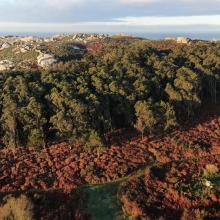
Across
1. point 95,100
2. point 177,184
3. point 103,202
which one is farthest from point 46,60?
point 177,184

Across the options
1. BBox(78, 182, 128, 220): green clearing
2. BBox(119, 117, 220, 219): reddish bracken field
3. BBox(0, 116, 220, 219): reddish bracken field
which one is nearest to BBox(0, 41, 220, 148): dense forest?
BBox(0, 116, 220, 219): reddish bracken field

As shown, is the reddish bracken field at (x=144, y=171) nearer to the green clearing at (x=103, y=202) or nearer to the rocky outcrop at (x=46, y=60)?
the green clearing at (x=103, y=202)

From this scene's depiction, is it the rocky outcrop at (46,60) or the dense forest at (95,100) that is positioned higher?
the rocky outcrop at (46,60)

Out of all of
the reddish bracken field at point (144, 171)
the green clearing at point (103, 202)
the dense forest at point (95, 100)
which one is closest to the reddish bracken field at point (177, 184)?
the reddish bracken field at point (144, 171)

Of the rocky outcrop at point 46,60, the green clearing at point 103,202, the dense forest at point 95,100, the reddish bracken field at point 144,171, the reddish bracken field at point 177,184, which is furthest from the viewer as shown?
the rocky outcrop at point 46,60

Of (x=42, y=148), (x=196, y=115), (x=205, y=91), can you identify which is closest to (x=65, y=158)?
(x=42, y=148)

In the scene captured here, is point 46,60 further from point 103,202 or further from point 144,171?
point 103,202

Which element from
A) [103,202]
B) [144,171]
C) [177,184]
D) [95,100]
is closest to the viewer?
[103,202]

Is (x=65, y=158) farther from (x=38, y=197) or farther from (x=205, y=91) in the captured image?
(x=205, y=91)
